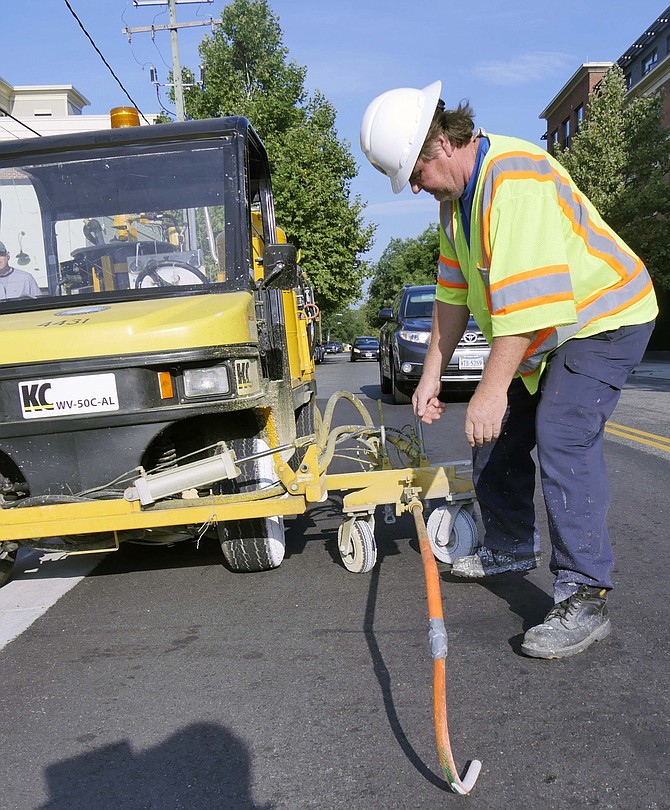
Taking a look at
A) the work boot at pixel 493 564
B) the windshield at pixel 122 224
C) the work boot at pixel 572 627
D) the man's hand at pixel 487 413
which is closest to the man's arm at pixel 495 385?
the man's hand at pixel 487 413

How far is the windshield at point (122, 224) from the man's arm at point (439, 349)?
1173mm

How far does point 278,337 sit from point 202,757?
294 centimetres

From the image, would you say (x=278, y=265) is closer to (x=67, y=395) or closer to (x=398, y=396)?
(x=67, y=395)

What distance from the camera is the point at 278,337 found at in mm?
5062

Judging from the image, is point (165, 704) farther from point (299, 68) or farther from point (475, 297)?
point (299, 68)

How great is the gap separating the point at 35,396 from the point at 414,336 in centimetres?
960

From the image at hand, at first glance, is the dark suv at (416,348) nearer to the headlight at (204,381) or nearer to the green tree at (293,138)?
the headlight at (204,381)

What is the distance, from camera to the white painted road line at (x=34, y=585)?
388 centimetres

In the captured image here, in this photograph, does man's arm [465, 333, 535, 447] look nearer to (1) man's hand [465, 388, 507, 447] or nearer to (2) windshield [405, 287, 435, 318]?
(1) man's hand [465, 388, 507, 447]

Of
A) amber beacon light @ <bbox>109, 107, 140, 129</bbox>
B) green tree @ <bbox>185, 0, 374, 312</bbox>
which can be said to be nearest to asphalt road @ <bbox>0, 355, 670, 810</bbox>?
amber beacon light @ <bbox>109, 107, 140, 129</bbox>

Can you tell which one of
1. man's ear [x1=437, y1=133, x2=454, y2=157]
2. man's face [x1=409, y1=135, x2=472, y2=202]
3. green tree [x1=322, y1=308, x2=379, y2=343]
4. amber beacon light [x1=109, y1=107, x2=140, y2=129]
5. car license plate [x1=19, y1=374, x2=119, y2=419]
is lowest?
green tree [x1=322, y1=308, x2=379, y2=343]

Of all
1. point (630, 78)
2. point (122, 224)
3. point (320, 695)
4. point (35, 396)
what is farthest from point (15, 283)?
point (630, 78)

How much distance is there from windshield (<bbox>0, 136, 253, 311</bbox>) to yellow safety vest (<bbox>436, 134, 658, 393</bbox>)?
5.07 ft

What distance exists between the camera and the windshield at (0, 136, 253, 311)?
4.48 m
